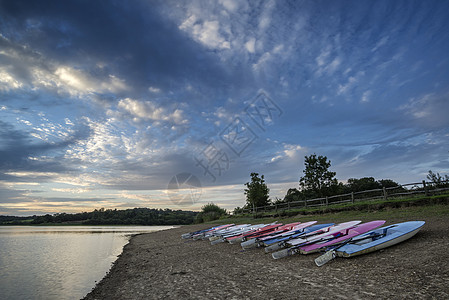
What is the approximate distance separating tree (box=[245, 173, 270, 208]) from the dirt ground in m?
30.2

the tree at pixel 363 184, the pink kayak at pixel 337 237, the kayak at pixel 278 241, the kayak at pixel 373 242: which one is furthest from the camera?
the tree at pixel 363 184

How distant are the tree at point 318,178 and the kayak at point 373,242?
24.9 meters

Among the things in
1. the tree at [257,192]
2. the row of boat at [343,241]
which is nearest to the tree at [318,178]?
the tree at [257,192]

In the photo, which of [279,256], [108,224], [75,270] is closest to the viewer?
[279,256]

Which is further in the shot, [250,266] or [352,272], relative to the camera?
[250,266]

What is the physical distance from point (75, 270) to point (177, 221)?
61373mm

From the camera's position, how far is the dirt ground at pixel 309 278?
4.52m

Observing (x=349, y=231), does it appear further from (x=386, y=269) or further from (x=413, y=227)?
(x=386, y=269)

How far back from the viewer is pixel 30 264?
40.6ft

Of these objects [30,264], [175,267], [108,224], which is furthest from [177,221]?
[175,267]

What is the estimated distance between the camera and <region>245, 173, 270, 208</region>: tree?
126 ft

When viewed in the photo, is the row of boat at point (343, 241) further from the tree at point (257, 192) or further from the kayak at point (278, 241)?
the tree at point (257, 192)

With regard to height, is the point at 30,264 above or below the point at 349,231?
below

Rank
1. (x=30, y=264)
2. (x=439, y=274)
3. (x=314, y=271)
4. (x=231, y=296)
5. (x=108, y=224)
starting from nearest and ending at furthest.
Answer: (x=439, y=274), (x=231, y=296), (x=314, y=271), (x=30, y=264), (x=108, y=224)
